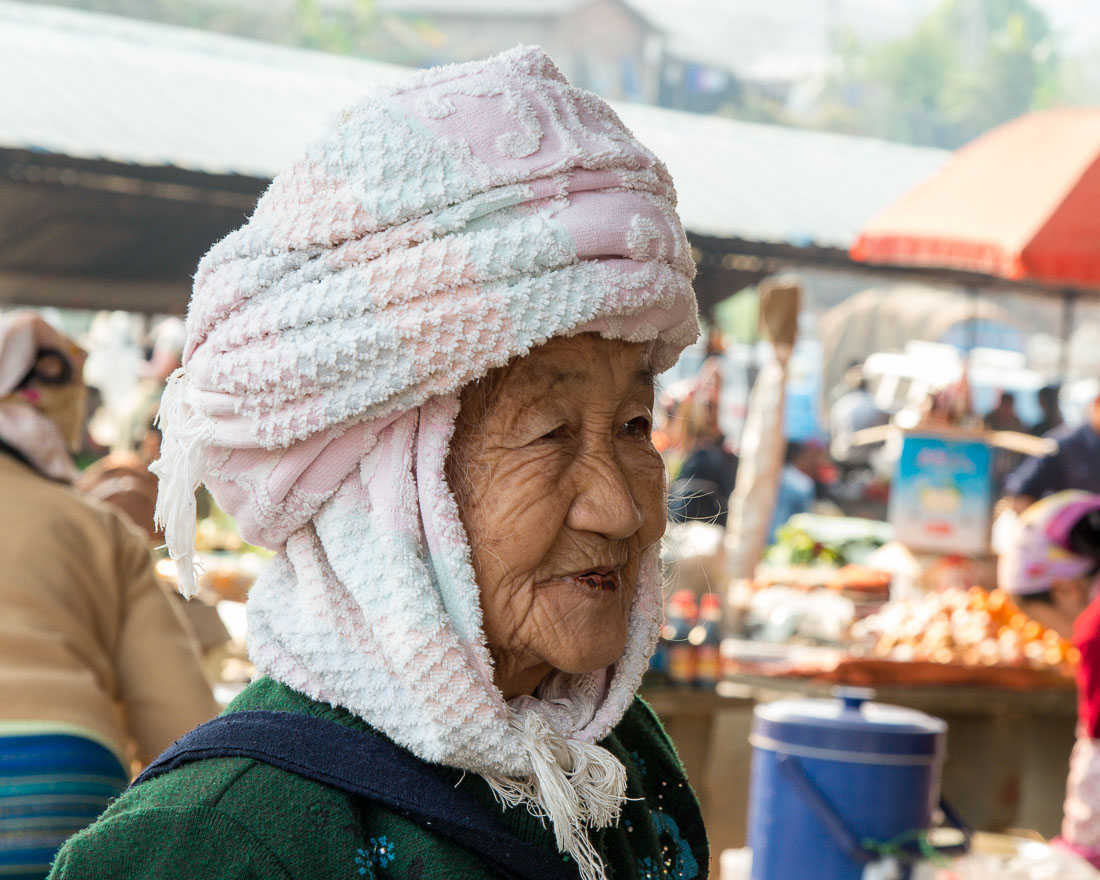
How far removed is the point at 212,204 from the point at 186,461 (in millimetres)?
7710

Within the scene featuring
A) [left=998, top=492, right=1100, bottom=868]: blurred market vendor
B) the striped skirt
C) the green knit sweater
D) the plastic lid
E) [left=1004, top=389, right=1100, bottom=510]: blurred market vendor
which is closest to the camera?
the green knit sweater

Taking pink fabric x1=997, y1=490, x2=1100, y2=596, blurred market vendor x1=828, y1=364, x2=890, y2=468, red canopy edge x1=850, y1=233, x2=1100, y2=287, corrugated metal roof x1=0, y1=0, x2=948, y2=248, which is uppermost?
corrugated metal roof x1=0, y1=0, x2=948, y2=248

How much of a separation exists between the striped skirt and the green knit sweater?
1413 millimetres

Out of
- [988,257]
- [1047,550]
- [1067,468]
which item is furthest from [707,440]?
[1047,550]

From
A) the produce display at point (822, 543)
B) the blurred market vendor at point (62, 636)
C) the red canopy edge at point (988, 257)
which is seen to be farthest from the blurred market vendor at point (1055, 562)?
the produce display at point (822, 543)

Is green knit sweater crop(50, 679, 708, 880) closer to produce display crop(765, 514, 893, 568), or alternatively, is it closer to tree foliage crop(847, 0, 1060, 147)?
produce display crop(765, 514, 893, 568)

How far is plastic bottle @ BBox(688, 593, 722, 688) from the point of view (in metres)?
4.64

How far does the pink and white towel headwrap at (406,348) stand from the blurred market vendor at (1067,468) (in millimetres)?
5621

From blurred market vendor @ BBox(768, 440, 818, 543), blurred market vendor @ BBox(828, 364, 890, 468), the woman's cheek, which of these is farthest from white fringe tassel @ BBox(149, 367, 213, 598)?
blurred market vendor @ BBox(828, 364, 890, 468)

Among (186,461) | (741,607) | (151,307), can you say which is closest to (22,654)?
(186,461)

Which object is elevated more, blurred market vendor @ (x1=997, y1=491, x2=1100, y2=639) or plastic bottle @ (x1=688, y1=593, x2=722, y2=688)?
blurred market vendor @ (x1=997, y1=491, x2=1100, y2=639)

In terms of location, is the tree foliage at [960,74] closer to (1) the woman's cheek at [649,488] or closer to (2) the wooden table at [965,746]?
(2) the wooden table at [965,746]

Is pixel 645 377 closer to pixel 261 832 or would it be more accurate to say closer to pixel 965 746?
pixel 261 832

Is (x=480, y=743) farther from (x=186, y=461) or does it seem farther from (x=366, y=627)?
(x=186, y=461)
